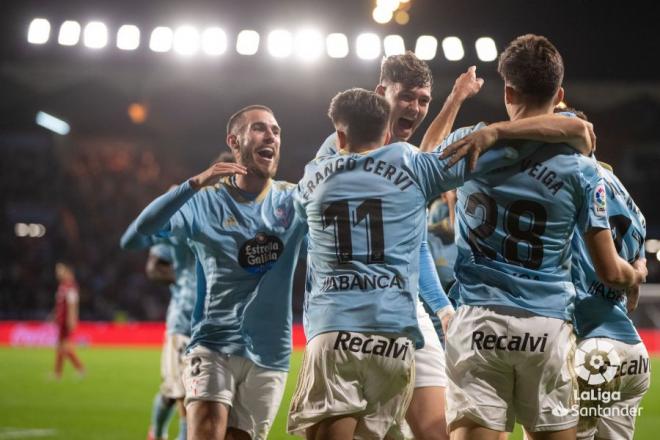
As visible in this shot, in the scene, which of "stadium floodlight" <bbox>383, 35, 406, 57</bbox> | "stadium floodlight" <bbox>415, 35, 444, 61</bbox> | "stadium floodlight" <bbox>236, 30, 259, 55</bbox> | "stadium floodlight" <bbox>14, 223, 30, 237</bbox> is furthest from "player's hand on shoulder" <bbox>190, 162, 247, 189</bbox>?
"stadium floodlight" <bbox>14, 223, 30, 237</bbox>

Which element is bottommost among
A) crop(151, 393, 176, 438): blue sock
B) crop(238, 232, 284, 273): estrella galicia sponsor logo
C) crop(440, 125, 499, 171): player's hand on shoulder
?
crop(151, 393, 176, 438): blue sock

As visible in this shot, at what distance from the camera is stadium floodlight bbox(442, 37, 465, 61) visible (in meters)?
19.1

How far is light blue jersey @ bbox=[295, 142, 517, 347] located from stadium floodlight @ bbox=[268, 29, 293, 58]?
55.0ft

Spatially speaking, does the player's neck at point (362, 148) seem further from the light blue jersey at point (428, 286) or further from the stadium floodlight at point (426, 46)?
the stadium floodlight at point (426, 46)

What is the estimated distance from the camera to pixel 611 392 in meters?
3.82

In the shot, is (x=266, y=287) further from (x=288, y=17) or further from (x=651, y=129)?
(x=651, y=129)

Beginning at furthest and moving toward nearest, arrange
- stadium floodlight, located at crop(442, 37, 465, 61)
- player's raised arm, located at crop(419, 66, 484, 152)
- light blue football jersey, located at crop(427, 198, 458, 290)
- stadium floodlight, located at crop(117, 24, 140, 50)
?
stadium floodlight, located at crop(117, 24, 140, 50), stadium floodlight, located at crop(442, 37, 465, 61), light blue football jersey, located at crop(427, 198, 458, 290), player's raised arm, located at crop(419, 66, 484, 152)

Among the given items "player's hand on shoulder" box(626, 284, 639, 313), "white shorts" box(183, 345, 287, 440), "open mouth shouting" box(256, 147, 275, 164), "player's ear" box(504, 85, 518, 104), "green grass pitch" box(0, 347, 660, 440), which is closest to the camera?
"player's ear" box(504, 85, 518, 104)

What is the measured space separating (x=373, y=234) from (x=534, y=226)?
0.66 metres

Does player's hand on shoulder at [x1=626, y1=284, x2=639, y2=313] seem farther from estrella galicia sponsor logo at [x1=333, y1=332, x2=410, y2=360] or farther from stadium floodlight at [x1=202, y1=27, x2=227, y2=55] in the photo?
stadium floodlight at [x1=202, y1=27, x2=227, y2=55]

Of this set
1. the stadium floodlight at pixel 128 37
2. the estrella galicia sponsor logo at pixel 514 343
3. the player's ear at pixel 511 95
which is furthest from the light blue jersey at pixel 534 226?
the stadium floodlight at pixel 128 37

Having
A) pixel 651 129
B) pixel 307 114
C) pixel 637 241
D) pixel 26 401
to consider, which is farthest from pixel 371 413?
pixel 651 129

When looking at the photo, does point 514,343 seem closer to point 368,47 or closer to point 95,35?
point 368,47

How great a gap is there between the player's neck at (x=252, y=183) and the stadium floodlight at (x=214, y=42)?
1585 centimetres
